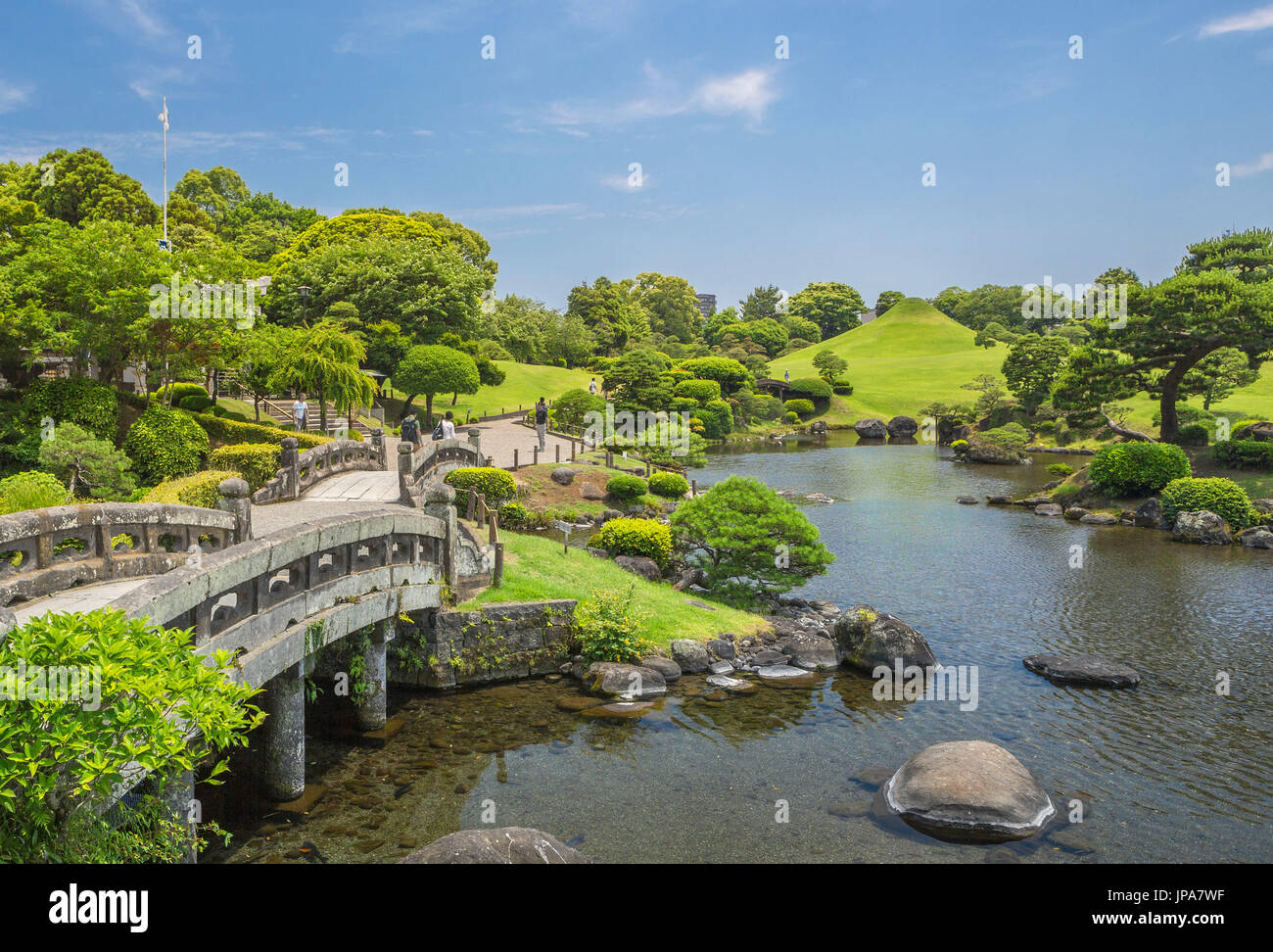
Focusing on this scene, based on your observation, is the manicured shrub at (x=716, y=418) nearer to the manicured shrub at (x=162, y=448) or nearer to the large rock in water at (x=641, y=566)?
the large rock in water at (x=641, y=566)

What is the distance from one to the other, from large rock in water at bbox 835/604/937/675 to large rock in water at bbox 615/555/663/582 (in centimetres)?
769

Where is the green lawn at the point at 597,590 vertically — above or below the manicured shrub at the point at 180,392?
below

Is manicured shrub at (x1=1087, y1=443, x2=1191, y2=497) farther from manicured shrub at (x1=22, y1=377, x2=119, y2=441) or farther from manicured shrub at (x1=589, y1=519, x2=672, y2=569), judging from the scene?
manicured shrub at (x1=22, y1=377, x2=119, y2=441)

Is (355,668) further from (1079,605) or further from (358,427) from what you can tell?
(358,427)

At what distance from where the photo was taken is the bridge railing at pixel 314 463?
83.8 ft

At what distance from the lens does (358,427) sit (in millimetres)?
53906

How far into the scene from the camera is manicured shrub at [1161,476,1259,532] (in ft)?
127

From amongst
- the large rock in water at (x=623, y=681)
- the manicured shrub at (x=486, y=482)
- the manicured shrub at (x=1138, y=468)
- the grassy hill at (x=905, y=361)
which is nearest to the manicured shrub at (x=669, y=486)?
the manicured shrub at (x=486, y=482)

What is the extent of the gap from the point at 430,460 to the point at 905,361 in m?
103

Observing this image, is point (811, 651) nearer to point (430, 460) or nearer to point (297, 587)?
point (297, 587)

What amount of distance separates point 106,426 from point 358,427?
73.2ft

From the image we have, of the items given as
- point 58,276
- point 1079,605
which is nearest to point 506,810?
point 1079,605

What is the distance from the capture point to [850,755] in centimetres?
1638

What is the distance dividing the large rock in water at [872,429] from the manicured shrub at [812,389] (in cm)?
935
